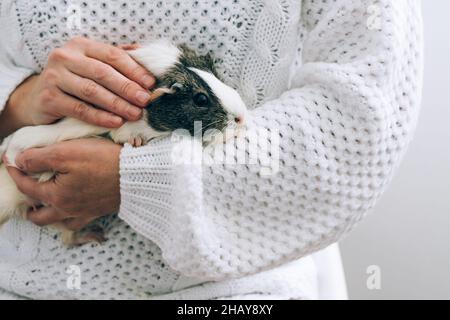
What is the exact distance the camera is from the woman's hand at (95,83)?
72 centimetres

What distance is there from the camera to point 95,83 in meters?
0.73

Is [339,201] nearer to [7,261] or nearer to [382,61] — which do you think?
[382,61]

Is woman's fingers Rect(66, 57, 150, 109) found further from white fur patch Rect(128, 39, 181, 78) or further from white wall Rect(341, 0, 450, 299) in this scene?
white wall Rect(341, 0, 450, 299)

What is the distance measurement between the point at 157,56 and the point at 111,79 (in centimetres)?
7

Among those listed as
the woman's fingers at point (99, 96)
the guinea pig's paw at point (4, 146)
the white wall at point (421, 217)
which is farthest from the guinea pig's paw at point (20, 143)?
the white wall at point (421, 217)

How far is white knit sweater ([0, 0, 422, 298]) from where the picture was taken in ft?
2.08

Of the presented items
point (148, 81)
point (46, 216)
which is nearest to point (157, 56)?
point (148, 81)

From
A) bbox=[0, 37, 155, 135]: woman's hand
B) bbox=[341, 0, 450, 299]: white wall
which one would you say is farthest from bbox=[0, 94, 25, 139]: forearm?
bbox=[341, 0, 450, 299]: white wall

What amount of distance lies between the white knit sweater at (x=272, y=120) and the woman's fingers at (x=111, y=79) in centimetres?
7

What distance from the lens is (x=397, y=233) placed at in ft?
5.10

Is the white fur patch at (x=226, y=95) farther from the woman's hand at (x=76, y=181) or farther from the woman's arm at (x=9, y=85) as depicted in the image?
the woman's arm at (x=9, y=85)

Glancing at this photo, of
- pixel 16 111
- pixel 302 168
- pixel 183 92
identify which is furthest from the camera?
pixel 16 111

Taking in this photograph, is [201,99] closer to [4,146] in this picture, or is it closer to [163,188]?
[163,188]

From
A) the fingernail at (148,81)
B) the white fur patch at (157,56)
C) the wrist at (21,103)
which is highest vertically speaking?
the white fur patch at (157,56)
